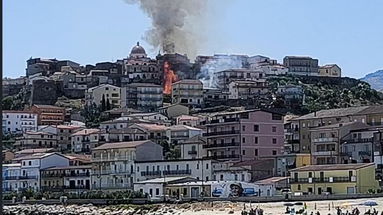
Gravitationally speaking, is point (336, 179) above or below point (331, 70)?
below

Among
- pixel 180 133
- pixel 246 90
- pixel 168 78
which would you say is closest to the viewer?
pixel 180 133

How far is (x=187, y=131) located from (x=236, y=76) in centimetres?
3641

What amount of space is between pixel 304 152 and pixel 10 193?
2214cm

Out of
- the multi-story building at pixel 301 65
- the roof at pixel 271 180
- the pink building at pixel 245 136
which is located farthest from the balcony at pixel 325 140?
the multi-story building at pixel 301 65

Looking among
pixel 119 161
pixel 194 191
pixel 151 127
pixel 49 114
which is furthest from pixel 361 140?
pixel 49 114

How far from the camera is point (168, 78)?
108312mm

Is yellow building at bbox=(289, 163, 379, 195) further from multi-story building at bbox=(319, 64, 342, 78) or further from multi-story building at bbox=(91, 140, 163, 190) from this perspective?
multi-story building at bbox=(319, 64, 342, 78)

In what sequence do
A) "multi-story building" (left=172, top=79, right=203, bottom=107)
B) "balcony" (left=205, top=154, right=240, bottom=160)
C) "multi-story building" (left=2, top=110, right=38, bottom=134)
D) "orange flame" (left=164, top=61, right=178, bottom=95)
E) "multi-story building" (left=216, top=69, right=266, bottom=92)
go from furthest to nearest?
"orange flame" (left=164, top=61, right=178, bottom=95) → "multi-story building" (left=216, top=69, right=266, bottom=92) → "multi-story building" (left=172, top=79, right=203, bottom=107) → "multi-story building" (left=2, top=110, right=38, bottom=134) → "balcony" (left=205, top=154, right=240, bottom=160)

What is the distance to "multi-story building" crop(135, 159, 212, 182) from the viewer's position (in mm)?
55969

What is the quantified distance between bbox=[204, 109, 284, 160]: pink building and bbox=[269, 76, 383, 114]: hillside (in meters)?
26.1

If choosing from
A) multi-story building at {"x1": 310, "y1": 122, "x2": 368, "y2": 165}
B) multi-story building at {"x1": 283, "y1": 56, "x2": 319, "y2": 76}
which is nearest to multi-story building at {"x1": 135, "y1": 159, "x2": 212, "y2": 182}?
multi-story building at {"x1": 310, "y1": 122, "x2": 368, "y2": 165}

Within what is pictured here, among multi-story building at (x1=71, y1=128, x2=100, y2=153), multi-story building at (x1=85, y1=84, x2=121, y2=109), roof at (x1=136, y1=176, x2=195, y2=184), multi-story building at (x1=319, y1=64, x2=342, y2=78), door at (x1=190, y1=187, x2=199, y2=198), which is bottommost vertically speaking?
door at (x1=190, y1=187, x2=199, y2=198)

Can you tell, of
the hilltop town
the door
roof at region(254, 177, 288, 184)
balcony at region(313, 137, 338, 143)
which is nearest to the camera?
the door

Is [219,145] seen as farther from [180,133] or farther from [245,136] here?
[180,133]
